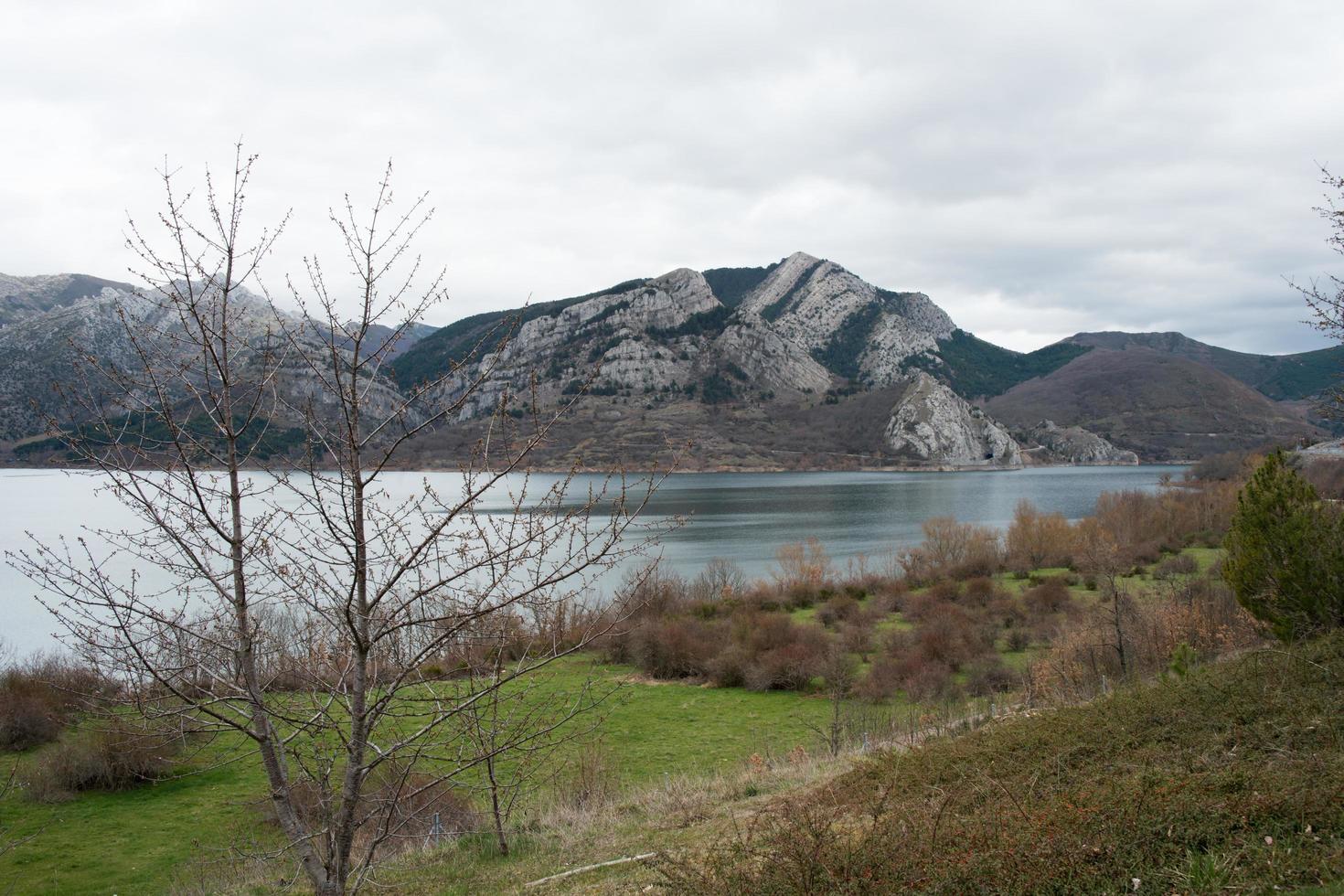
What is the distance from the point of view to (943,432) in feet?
528

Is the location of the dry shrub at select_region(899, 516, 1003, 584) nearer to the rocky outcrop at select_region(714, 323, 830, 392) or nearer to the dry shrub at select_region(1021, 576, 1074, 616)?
the dry shrub at select_region(1021, 576, 1074, 616)

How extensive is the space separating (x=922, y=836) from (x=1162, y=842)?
1549 mm

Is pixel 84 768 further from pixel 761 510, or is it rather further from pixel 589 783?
pixel 761 510

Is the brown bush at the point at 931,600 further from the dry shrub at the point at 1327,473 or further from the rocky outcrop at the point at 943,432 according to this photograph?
the rocky outcrop at the point at 943,432

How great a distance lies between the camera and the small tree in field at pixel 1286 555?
1162 cm

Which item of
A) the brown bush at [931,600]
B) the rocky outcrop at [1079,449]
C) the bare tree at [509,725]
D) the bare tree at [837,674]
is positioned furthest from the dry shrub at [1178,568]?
the rocky outcrop at [1079,449]

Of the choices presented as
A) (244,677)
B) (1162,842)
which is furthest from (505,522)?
(1162,842)

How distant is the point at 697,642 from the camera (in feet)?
91.3

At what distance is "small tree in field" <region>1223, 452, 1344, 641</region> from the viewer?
1162 centimetres

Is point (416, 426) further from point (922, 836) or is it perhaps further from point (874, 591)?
point (874, 591)

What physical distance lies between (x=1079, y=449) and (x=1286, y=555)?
19260cm

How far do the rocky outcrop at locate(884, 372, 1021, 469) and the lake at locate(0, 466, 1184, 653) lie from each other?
25358mm

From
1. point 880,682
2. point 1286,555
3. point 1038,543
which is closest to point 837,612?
point 880,682

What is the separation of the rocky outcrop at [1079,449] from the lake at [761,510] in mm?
56565
